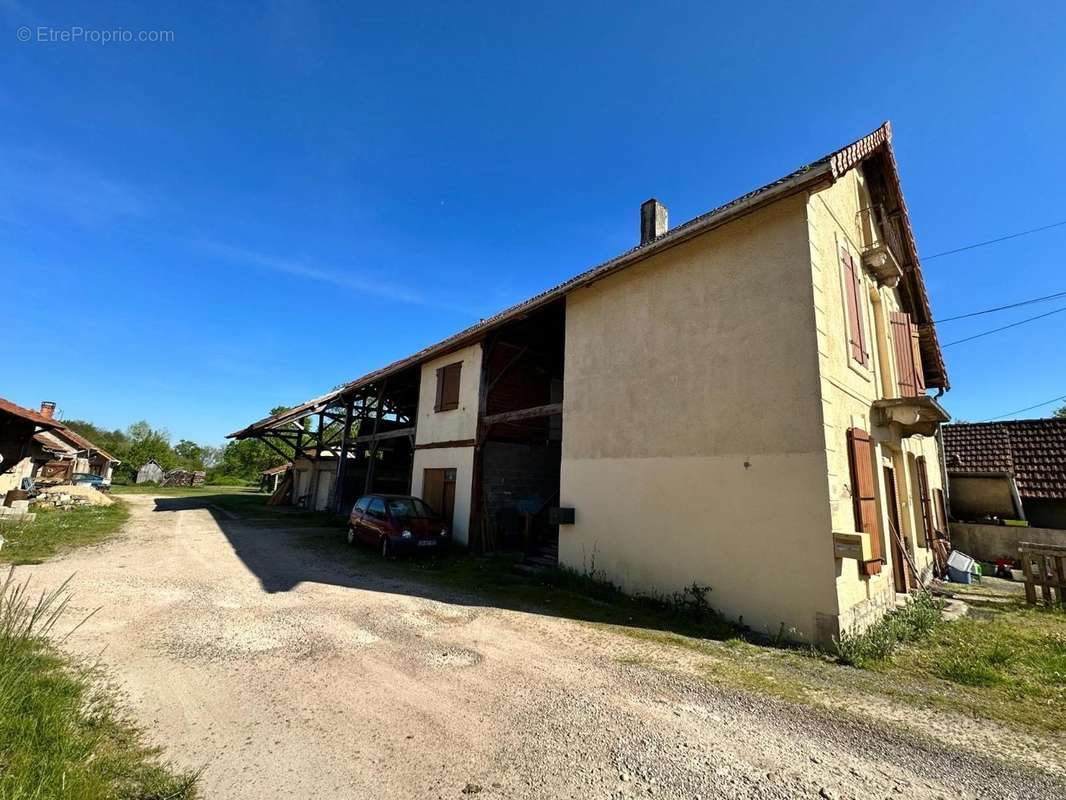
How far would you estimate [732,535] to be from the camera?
6832 mm

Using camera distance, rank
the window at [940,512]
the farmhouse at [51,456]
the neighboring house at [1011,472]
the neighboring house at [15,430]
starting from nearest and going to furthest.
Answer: the neighboring house at [15,430], the window at [940,512], the neighboring house at [1011,472], the farmhouse at [51,456]

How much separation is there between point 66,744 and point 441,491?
1115 centimetres

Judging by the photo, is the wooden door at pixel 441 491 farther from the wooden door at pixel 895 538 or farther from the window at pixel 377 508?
the wooden door at pixel 895 538

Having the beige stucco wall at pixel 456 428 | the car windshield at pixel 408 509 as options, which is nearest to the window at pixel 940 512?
the beige stucco wall at pixel 456 428

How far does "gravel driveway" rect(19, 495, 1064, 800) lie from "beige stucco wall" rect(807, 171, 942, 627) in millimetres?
2847

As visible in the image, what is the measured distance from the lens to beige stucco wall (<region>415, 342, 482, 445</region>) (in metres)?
13.4

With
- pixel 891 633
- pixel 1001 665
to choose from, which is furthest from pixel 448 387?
pixel 1001 665

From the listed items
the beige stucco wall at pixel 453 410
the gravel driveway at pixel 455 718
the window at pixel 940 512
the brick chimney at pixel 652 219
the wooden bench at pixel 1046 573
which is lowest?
the gravel driveway at pixel 455 718

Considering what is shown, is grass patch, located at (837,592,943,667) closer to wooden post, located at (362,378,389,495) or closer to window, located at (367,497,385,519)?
window, located at (367,497,385,519)

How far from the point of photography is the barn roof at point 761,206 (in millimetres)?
6649

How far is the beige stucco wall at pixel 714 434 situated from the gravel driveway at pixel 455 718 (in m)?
2.17

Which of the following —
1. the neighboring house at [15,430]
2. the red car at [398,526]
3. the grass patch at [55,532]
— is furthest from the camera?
the neighboring house at [15,430]

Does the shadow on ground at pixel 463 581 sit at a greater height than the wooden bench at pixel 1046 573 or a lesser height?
lesser

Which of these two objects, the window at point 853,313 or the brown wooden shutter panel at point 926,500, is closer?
the window at point 853,313
